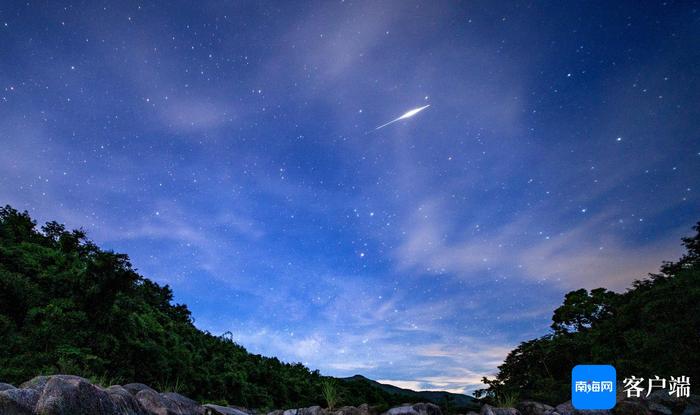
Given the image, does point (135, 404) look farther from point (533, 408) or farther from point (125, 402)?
point (533, 408)

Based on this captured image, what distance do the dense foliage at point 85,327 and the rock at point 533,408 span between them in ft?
40.0

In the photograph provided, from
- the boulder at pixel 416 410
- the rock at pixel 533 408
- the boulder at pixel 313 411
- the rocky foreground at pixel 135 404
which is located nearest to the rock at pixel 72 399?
the rocky foreground at pixel 135 404

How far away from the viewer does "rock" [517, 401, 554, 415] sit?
11.8 metres

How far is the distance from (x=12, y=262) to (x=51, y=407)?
27.5 ft

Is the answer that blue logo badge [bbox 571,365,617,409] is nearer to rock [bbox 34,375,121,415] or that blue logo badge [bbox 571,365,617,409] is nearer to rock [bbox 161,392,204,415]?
rock [bbox 161,392,204,415]

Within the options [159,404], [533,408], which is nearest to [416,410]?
[533,408]

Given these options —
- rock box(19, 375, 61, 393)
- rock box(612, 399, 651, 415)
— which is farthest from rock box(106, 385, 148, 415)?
rock box(612, 399, 651, 415)

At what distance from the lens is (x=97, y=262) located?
12922mm

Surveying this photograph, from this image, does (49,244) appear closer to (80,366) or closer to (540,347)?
(80,366)

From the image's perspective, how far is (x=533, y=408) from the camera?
473 inches

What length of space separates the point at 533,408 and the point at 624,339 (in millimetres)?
7402

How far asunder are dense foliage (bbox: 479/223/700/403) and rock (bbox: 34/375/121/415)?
1273 cm

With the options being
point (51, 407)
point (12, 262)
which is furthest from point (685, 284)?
point (12, 262)

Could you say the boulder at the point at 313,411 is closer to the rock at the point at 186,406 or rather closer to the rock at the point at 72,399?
the rock at the point at 186,406
